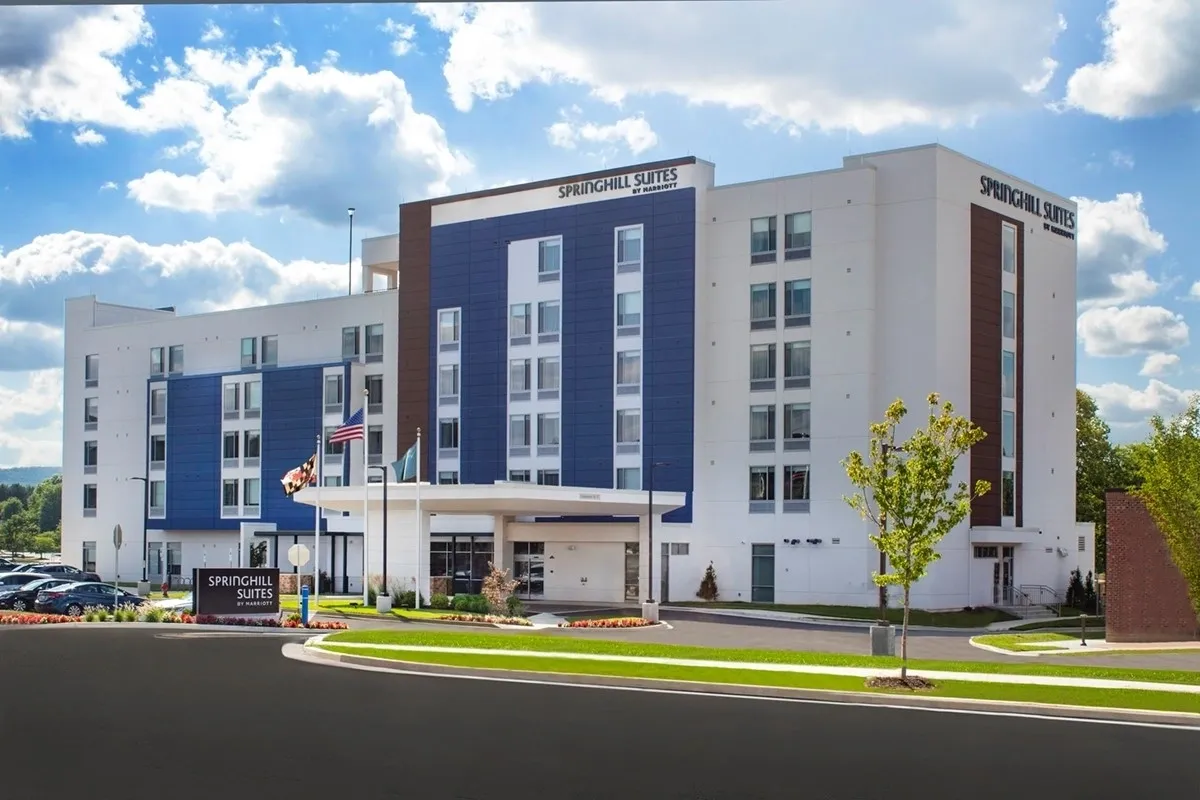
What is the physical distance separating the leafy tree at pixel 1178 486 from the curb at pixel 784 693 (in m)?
12.9

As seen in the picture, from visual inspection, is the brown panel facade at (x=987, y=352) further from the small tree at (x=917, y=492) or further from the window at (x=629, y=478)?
the small tree at (x=917, y=492)

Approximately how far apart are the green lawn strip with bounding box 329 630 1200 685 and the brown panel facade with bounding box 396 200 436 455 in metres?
35.1

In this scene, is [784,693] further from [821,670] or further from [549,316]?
[549,316]

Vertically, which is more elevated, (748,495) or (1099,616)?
(748,495)

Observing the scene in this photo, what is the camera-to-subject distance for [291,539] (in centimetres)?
8338

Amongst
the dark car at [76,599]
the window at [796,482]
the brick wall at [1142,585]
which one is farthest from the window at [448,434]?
the brick wall at [1142,585]

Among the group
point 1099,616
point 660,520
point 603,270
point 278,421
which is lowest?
point 1099,616

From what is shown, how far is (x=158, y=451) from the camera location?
91.2m

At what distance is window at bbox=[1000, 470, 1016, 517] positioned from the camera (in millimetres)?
67812

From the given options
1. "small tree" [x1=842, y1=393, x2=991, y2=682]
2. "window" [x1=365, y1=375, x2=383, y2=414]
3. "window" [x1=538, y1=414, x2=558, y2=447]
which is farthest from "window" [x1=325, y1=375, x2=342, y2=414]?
"small tree" [x1=842, y1=393, x2=991, y2=682]

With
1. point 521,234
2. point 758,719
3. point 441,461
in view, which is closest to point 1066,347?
point 521,234

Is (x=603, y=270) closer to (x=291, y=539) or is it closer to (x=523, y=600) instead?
(x=523, y=600)

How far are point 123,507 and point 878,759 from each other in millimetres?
82773

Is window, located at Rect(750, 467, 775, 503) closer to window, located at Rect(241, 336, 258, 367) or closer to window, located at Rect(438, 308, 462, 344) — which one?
window, located at Rect(438, 308, 462, 344)
